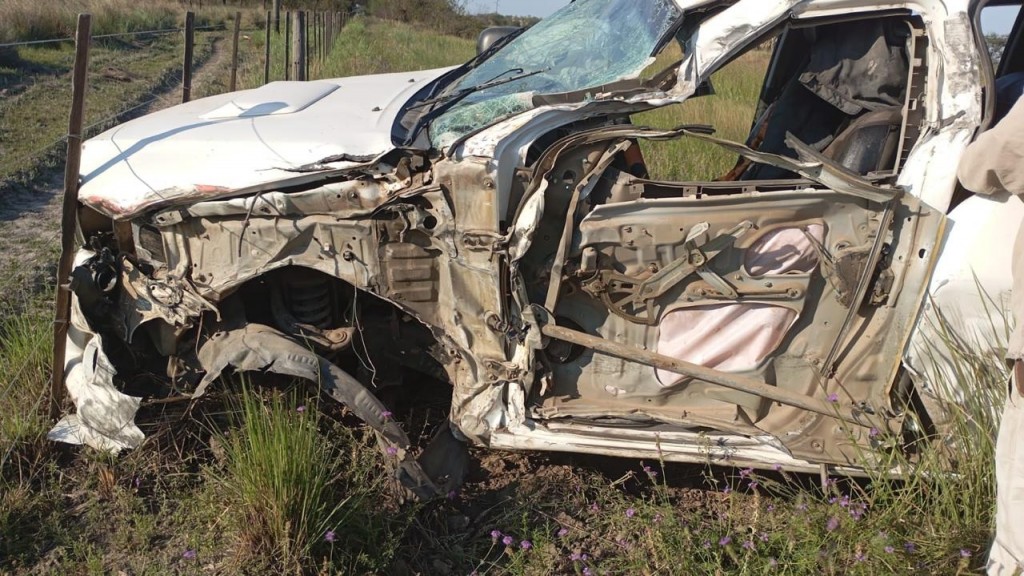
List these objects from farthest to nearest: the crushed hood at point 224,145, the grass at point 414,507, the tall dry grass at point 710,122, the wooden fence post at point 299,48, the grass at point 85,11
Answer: the grass at point 85,11, the wooden fence post at point 299,48, the tall dry grass at point 710,122, the crushed hood at point 224,145, the grass at point 414,507

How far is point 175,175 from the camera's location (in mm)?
2771

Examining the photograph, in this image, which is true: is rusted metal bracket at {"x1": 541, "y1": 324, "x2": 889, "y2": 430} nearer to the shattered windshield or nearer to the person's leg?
the person's leg

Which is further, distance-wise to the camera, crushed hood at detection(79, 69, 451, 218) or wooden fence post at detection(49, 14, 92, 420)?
wooden fence post at detection(49, 14, 92, 420)

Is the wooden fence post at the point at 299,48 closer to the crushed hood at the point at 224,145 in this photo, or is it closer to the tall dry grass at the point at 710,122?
the tall dry grass at the point at 710,122

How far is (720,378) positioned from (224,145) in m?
2.00

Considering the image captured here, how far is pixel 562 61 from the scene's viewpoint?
3123 millimetres

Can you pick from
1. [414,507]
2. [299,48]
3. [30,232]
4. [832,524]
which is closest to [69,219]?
[414,507]

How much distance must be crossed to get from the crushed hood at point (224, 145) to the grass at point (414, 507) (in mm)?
791

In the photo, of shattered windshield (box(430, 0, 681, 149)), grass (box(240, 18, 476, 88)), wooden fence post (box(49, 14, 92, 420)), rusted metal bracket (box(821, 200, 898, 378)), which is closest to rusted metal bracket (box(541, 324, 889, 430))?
rusted metal bracket (box(821, 200, 898, 378))

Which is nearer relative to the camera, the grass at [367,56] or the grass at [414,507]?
the grass at [414,507]

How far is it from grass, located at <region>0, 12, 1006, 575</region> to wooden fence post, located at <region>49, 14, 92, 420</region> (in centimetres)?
19

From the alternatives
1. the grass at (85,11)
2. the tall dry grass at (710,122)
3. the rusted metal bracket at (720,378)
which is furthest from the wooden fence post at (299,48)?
the rusted metal bracket at (720,378)

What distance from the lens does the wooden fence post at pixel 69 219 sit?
291cm

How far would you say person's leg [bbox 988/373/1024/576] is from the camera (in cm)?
196
